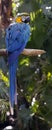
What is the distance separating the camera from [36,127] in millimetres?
2877

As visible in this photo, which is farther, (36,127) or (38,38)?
(36,127)

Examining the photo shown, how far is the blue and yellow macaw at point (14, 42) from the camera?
1.58m

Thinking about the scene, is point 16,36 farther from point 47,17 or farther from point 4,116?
point 4,116

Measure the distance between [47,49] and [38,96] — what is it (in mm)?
543

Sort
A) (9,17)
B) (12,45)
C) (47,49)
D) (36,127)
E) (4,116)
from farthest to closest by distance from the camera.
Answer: (4,116) → (36,127) → (9,17) → (47,49) → (12,45)

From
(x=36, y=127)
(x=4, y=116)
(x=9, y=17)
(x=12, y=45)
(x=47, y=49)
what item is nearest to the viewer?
(x=12, y=45)

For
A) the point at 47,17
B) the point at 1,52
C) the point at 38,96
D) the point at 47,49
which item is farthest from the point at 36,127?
the point at 1,52

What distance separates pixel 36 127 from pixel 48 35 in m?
0.85

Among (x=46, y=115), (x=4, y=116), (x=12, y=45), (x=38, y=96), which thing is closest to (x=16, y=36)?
(x=12, y=45)

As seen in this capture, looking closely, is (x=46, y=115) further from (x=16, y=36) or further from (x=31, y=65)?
(x=16, y=36)

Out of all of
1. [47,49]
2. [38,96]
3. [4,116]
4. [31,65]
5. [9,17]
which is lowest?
[4,116]

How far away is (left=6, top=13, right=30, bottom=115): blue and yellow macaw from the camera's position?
5.19 ft

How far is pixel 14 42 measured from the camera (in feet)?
5.56

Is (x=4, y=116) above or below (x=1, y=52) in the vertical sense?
below
